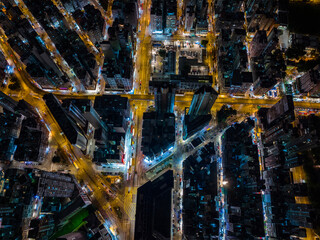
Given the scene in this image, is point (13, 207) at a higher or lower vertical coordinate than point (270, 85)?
lower

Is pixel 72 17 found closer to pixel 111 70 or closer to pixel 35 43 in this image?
pixel 35 43

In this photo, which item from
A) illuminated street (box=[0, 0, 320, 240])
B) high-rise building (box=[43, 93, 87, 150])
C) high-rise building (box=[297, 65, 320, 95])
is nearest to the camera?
high-rise building (box=[43, 93, 87, 150])

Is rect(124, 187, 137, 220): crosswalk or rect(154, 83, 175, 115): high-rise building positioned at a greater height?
rect(154, 83, 175, 115): high-rise building

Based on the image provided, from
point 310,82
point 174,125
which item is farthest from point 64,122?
point 310,82

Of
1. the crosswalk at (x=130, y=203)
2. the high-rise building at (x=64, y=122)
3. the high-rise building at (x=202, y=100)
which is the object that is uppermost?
the high-rise building at (x=202, y=100)

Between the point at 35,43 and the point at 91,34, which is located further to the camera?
the point at 91,34

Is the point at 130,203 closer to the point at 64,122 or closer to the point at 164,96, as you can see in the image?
the point at 64,122

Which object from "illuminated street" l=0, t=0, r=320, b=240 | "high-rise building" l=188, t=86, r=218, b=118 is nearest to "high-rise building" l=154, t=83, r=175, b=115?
"illuminated street" l=0, t=0, r=320, b=240

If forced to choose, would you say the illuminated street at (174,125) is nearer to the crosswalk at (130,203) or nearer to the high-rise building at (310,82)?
the crosswalk at (130,203)

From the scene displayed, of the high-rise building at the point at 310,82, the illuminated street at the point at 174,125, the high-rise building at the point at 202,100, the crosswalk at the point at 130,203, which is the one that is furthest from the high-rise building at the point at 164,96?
the high-rise building at the point at 310,82

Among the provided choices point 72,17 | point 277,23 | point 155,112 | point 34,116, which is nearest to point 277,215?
point 155,112

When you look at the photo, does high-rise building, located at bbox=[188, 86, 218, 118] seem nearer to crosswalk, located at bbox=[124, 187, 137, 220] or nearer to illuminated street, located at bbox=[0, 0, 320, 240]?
illuminated street, located at bbox=[0, 0, 320, 240]
